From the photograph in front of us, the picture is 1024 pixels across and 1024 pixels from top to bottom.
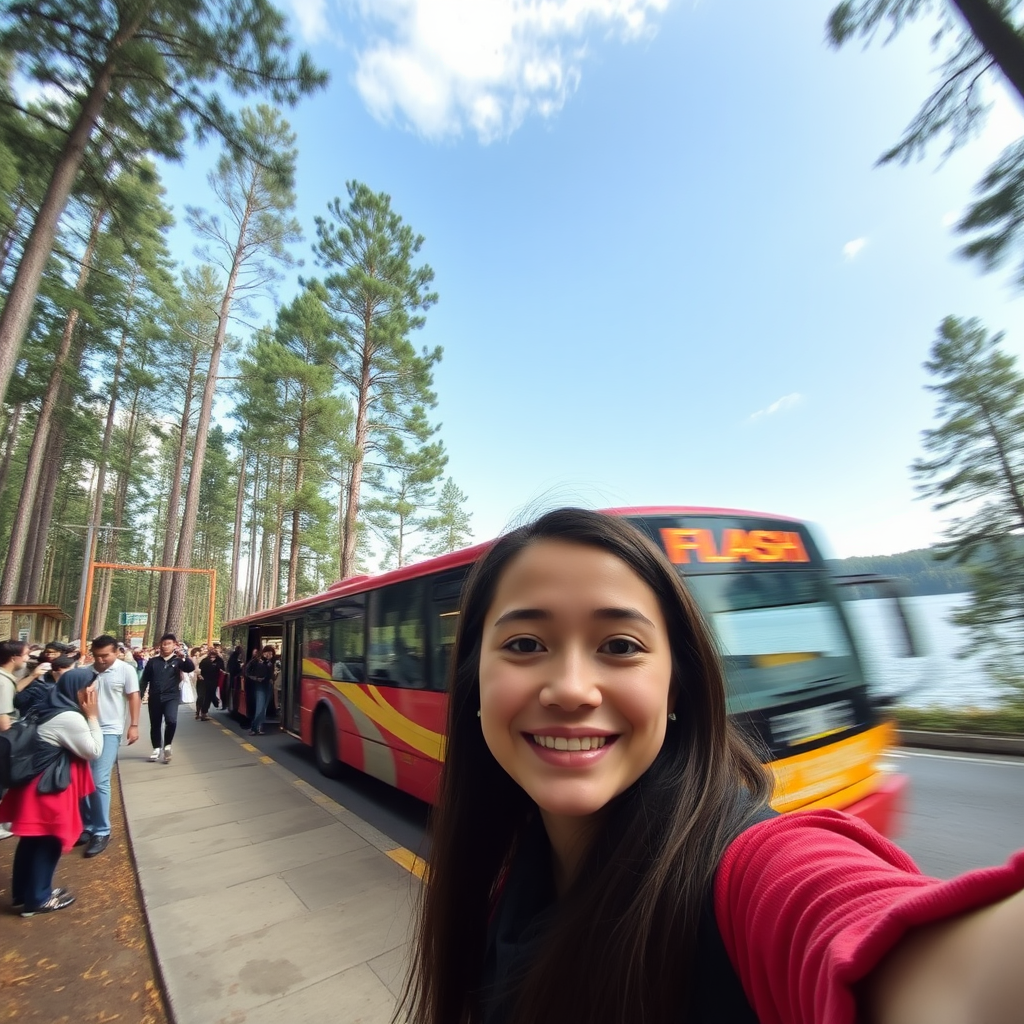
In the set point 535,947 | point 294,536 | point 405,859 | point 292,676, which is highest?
point 294,536

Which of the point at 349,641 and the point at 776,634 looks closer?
the point at 776,634

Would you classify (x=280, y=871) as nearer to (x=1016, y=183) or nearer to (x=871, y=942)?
(x=871, y=942)

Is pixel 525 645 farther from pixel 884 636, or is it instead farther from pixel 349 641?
pixel 349 641

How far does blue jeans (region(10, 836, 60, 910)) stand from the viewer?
11.4ft

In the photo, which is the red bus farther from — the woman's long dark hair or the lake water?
the woman's long dark hair

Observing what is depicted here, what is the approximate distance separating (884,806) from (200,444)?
74.2 ft

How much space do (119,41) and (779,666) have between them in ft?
39.4

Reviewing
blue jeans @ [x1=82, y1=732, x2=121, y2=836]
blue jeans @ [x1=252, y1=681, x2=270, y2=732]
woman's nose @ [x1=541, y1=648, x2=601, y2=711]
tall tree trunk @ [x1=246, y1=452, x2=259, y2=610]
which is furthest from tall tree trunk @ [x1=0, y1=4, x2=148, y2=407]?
tall tree trunk @ [x1=246, y1=452, x2=259, y2=610]

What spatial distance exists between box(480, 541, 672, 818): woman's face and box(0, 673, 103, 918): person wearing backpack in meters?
4.07

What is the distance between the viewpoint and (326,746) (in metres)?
7.51

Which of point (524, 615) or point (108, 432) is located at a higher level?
point (108, 432)

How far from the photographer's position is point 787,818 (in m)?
0.90

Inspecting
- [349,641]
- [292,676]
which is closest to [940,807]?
[349,641]

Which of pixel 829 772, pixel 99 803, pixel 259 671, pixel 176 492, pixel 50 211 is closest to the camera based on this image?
pixel 829 772
